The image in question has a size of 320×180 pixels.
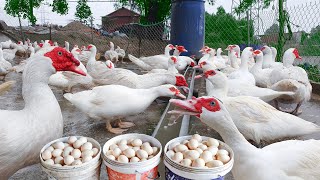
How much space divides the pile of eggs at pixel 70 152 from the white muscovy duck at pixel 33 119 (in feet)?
1.08

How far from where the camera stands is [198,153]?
153 cm

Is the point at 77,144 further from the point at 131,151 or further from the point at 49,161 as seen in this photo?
the point at 131,151

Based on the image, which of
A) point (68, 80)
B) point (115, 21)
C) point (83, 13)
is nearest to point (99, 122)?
point (68, 80)

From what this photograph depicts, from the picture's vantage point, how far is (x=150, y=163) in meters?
1.50

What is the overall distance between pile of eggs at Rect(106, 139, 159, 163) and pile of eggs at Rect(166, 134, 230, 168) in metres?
0.12

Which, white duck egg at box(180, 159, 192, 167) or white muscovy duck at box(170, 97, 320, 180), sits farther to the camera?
white muscovy duck at box(170, 97, 320, 180)

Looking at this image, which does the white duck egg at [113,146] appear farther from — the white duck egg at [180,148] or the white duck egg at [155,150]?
the white duck egg at [180,148]

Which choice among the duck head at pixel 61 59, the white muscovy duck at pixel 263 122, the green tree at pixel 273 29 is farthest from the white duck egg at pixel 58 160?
the green tree at pixel 273 29

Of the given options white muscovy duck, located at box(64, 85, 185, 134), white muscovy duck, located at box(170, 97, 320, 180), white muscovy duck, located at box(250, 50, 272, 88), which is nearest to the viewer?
white muscovy duck, located at box(170, 97, 320, 180)

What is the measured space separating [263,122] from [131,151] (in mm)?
1875

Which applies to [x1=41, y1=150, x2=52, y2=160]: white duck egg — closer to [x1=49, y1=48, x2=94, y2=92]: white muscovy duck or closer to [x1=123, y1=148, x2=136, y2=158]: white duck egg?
[x1=123, y1=148, x2=136, y2=158]: white duck egg

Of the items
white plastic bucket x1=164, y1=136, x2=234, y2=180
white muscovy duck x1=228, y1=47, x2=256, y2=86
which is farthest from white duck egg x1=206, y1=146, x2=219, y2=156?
white muscovy duck x1=228, y1=47, x2=256, y2=86

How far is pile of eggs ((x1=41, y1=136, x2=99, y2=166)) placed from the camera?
4.88 ft

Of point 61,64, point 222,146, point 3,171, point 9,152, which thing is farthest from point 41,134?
point 222,146
